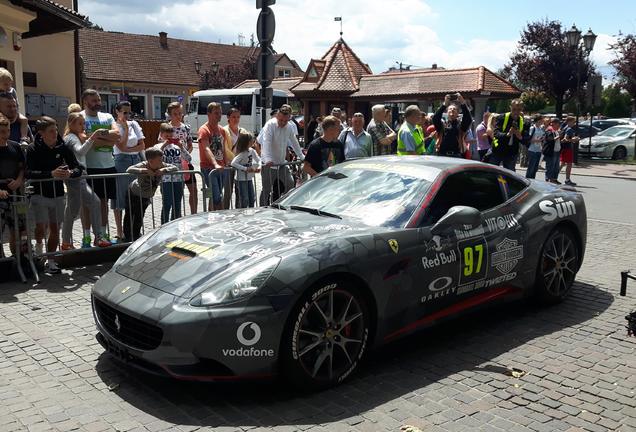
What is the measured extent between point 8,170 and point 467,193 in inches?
182

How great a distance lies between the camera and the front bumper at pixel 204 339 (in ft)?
11.6

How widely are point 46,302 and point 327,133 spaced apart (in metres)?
4.01

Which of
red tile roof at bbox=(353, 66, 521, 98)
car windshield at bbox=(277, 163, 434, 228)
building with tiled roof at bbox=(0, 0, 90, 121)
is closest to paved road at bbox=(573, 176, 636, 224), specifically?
red tile roof at bbox=(353, 66, 521, 98)

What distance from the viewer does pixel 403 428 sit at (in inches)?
138

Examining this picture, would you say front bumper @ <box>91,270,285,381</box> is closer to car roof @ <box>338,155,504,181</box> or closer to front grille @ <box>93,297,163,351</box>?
front grille @ <box>93,297,163,351</box>

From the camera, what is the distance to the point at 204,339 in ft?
11.6

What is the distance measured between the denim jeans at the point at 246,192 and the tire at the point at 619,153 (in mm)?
23275

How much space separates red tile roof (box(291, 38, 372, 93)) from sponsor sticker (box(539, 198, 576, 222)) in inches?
961

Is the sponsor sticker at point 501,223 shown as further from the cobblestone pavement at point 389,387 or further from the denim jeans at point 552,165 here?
the denim jeans at point 552,165

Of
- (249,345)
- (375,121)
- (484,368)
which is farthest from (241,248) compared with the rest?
(375,121)

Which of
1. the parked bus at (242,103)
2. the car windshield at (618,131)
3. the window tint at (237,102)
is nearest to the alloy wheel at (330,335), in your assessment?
the car windshield at (618,131)

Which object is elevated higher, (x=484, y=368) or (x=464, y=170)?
(x=464, y=170)

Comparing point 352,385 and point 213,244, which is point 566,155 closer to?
point 352,385

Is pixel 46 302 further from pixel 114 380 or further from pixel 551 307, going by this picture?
pixel 551 307
